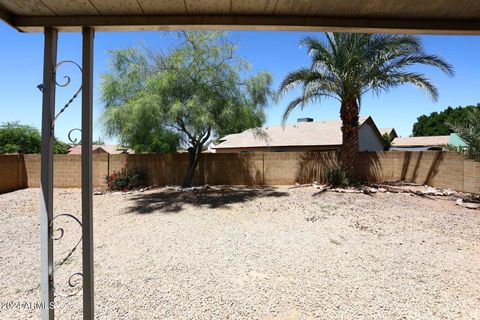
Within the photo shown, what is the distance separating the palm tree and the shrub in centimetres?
758

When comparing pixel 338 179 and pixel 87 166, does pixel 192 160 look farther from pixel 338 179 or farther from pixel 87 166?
pixel 87 166

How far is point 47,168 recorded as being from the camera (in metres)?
2.00

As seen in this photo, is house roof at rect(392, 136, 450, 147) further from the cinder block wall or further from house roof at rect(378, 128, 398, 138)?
the cinder block wall

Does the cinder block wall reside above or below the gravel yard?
above

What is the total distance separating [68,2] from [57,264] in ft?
14.6

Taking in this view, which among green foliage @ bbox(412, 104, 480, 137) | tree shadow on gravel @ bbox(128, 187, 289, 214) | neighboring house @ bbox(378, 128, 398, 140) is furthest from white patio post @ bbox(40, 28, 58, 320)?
green foliage @ bbox(412, 104, 480, 137)

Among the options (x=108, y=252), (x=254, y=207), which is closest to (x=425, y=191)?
(x=254, y=207)

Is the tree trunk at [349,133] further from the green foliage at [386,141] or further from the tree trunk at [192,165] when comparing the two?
the green foliage at [386,141]

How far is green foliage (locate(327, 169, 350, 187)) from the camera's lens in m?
13.0

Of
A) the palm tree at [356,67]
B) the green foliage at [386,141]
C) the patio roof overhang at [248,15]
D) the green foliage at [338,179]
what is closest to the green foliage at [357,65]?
the palm tree at [356,67]

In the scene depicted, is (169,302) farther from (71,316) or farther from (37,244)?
(37,244)

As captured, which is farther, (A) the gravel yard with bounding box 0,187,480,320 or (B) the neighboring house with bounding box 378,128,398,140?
(B) the neighboring house with bounding box 378,128,398,140

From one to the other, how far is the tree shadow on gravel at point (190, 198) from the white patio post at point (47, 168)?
7457 mm

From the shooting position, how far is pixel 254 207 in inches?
385
